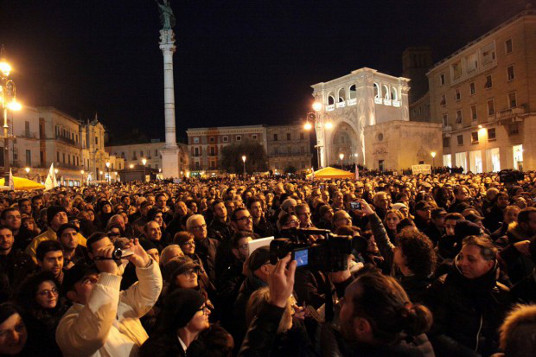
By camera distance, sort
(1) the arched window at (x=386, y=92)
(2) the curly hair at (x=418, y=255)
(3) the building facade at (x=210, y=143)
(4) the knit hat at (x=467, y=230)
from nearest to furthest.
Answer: (2) the curly hair at (x=418, y=255) → (4) the knit hat at (x=467, y=230) → (1) the arched window at (x=386, y=92) → (3) the building facade at (x=210, y=143)

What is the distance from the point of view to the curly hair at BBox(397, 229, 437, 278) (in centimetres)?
302

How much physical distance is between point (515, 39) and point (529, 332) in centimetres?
3944

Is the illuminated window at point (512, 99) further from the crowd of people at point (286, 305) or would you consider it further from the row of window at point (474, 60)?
the crowd of people at point (286, 305)

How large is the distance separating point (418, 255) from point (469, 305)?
1.70 ft

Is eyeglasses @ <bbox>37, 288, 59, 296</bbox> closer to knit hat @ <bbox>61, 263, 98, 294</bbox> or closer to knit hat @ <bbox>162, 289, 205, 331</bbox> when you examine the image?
knit hat @ <bbox>61, 263, 98, 294</bbox>

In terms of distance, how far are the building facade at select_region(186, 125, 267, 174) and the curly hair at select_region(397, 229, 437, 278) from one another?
7708cm

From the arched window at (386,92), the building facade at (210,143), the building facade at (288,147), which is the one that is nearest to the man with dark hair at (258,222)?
the arched window at (386,92)

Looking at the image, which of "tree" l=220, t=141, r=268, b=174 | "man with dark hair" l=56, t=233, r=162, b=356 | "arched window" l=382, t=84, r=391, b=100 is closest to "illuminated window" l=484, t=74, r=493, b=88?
"arched window" l=382, t=84, r=391, b=100

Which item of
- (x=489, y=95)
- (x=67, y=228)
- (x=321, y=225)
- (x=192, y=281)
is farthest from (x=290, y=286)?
(x=489, y=95)

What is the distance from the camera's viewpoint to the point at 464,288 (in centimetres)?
271

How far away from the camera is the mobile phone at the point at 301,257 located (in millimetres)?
2135

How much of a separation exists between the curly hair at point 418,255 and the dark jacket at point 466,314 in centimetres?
25

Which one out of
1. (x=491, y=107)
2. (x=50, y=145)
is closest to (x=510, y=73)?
(x=491, y=107)

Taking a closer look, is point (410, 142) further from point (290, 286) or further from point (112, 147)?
point (112, 147)
